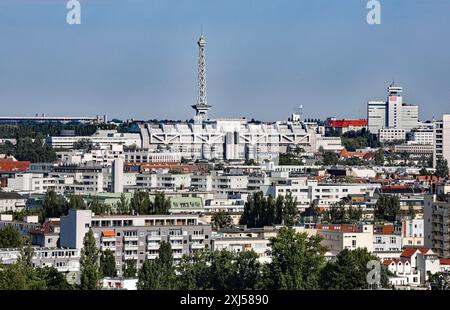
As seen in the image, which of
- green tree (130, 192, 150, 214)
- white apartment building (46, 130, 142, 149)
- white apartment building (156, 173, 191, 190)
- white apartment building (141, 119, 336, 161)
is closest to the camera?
green tree (130, 192, 150, 214)

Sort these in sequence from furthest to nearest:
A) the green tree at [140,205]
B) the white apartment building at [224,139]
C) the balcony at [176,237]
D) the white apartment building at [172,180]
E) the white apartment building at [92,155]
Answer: the white apartment building at [224,139], the white apartment building at [92,155], the white apartment building at [172,180], the green tree at [140,205], the balcony at [176,237]

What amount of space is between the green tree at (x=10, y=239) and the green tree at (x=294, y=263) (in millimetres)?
3154

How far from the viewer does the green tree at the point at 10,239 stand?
14070 millimetres

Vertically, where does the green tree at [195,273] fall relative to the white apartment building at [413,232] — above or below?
below

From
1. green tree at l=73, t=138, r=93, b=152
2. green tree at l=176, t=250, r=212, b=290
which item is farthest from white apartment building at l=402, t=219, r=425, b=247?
green tree at l=73, t=138, r=93, b=152

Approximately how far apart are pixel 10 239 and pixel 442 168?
17.4 metres

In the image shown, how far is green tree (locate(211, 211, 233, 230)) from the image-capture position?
1814cm

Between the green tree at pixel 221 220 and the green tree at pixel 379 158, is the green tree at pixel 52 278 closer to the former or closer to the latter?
the green tree at pixel 221 220

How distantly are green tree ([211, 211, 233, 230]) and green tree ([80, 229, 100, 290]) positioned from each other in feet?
20.3

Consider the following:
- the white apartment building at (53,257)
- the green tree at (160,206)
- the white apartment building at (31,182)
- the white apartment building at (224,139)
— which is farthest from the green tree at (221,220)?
the white apartment building at (224,139)

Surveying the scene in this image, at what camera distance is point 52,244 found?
551 inches

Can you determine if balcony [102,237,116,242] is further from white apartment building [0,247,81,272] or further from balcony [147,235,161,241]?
white apartment building [0,247,81,272]

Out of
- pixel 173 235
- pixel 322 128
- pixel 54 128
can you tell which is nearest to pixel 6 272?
pixel 173 235
